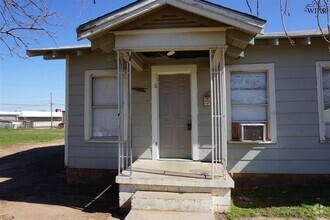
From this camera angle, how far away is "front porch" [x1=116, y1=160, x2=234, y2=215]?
443cm

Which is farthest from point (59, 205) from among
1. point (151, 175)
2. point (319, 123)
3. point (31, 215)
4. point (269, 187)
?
point (319, 123)

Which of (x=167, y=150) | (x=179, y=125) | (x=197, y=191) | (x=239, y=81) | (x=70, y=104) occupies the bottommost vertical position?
(x=197, y=191)

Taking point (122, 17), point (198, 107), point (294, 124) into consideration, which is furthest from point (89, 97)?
point (294, 124)

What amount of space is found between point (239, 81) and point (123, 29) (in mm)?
3000

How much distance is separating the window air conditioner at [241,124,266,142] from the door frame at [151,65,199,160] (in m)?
1.03

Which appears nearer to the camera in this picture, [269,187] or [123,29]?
[123,29]

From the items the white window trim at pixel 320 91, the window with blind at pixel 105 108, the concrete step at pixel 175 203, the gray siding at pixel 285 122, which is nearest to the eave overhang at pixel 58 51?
the window with blind at pixel 105 108

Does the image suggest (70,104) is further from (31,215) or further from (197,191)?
(197,191)

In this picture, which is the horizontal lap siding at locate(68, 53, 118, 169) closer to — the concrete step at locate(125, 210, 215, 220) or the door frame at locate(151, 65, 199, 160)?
the door frame at locate(151, 65, 199, 160)

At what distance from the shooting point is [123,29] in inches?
195

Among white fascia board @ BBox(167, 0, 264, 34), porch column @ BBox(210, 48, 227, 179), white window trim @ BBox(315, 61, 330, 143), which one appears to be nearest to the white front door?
porch column @ BBox(210, 48, 227, 179)

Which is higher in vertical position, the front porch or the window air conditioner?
the window air conditioner

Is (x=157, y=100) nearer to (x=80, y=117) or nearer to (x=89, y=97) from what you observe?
(x=89, y=97)

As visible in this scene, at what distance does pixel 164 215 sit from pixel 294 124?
145 inches
